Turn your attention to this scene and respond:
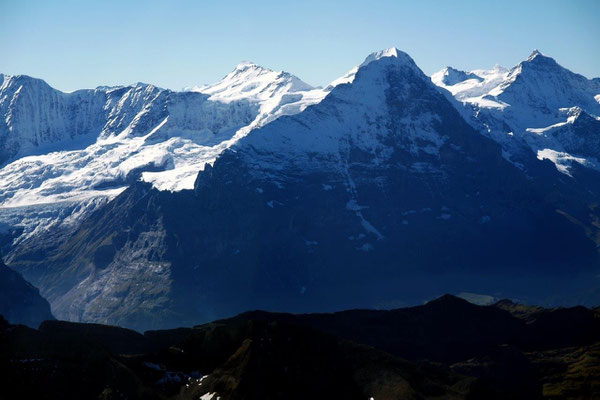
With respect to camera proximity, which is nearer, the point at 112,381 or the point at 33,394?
the point at 33,394

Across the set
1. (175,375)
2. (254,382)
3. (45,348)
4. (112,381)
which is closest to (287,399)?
(254,382)

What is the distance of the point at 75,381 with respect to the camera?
183m

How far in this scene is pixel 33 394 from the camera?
16900 centimetres

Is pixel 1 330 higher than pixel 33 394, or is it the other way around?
pixel 1 330

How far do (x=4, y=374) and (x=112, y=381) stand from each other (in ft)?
82.9

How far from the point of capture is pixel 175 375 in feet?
654

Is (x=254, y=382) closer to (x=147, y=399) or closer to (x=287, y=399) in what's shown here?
(x=287, y=399)

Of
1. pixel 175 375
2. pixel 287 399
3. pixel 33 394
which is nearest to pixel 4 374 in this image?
pixel 33 394

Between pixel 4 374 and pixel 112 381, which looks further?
pixel 112 381

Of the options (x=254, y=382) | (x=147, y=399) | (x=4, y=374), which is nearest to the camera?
(x=4, y=374)

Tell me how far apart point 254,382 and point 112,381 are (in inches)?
1240

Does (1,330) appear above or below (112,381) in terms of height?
above

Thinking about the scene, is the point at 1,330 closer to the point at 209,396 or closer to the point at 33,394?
the point at 33,394

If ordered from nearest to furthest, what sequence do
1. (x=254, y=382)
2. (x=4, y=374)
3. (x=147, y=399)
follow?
(x=4, y=374), (x=147, y=399), (x=254, y=382)
